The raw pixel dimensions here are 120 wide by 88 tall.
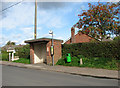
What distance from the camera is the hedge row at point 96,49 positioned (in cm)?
1242

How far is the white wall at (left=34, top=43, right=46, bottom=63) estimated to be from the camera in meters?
17.4

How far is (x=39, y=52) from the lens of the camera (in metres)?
18.0

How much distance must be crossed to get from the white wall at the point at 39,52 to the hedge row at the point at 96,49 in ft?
11.0

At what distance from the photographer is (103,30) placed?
14250mm

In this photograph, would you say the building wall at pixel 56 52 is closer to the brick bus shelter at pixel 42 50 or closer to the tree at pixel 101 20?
the brick bus shelter at pixel 42 50

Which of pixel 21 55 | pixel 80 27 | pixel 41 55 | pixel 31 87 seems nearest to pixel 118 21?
pixel 80 27

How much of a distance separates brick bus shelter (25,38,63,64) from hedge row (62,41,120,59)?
1.04 meters

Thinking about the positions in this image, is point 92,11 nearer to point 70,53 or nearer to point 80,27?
point 80,27

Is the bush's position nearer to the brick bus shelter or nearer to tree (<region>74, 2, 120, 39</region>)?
the brick bus shelter

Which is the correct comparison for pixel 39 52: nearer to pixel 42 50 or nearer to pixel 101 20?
pixel 42 50

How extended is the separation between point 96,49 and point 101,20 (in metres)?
3.39

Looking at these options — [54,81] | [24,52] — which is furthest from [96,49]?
[24,52]

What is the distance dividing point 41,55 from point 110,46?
9.67m

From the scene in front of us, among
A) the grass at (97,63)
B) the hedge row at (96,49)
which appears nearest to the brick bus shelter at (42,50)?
the hedge row at (96,49)
